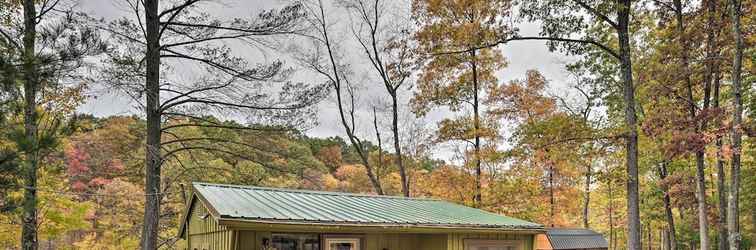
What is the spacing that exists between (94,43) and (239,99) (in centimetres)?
355

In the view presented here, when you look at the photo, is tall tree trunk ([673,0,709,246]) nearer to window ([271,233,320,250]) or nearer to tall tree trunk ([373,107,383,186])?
window ([271,233,320,250])

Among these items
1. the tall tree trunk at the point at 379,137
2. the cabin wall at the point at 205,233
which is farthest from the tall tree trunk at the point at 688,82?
the cabin wall at the point at 205,233

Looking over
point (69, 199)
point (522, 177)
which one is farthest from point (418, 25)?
point (69, 199)

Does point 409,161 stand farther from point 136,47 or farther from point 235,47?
point 136,47

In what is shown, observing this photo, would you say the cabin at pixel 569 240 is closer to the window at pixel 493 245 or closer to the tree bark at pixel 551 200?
the window at pixel 493 245

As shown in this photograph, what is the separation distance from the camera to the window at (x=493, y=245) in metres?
9.57

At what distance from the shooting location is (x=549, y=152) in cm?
1088

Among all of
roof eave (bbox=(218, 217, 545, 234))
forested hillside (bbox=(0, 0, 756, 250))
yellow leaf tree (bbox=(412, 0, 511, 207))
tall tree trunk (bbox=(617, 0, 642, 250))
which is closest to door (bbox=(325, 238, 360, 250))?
roof eave (bbox=(218, 217, 545, 234))

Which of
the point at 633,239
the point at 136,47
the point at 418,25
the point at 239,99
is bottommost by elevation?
the point at 633,239

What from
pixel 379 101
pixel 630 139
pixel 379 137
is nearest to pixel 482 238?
pixel 630 139

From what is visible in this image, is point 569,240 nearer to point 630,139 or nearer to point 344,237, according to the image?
point 630,139

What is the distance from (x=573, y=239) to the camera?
11.7m

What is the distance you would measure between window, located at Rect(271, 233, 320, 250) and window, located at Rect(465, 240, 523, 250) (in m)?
3.26

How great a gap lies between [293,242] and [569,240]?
22.7 ft
